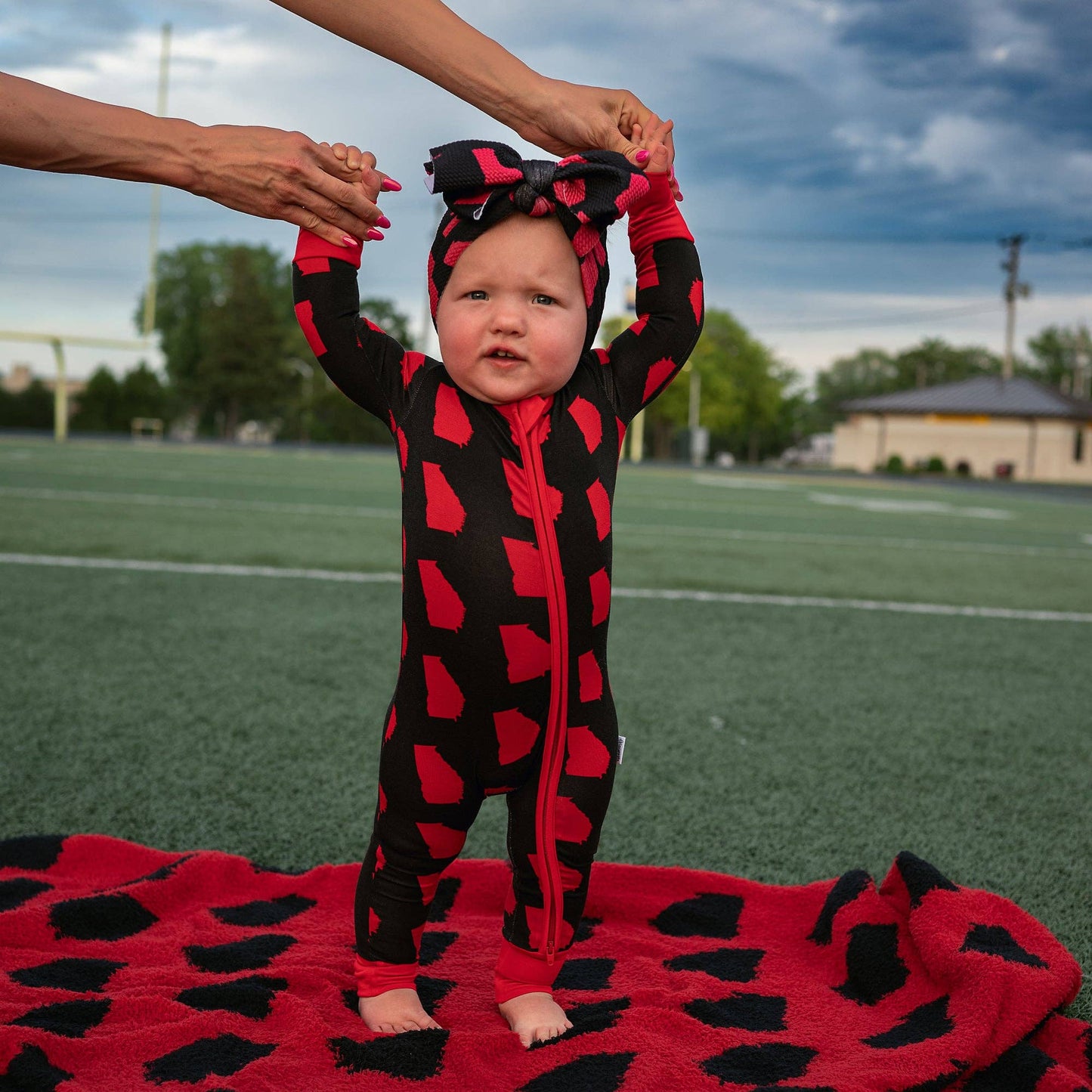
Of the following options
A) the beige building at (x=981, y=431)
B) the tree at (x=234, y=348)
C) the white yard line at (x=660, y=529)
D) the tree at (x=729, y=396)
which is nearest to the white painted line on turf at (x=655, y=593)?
the white yard line at (x=660, y=529)

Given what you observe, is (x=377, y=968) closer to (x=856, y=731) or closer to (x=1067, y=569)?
(x=856, y=731)

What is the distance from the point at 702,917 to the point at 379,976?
→ 1.96 feet

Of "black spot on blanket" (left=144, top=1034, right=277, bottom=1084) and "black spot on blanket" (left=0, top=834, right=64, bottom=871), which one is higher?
"black spot on blanket" (left=0, top=834, right=64, bottom=871)

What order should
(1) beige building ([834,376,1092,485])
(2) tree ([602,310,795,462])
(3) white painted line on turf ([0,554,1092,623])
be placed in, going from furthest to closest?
1. (2) tree ([602,310,795,462])
2. (1) beige building ([834,376,1092,485])
3. (3) white painted line on turf ([0,554,1092,623])

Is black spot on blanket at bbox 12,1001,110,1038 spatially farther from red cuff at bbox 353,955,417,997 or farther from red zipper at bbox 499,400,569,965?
red zipper at bbox 499,400,569,965

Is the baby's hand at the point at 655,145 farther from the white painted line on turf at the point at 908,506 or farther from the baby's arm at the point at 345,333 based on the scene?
the white painted line on turf at the point at 908,506

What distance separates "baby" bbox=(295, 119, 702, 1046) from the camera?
4.68ft

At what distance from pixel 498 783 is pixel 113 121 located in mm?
1076

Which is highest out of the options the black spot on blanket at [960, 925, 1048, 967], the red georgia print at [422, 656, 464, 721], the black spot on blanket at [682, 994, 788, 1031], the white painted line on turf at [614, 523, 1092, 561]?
the red georgia print at [422, 656, 464, 721]

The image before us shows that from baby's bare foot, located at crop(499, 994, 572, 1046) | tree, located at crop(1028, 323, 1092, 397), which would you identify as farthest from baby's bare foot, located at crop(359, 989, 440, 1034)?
tree, located at crop(1028, 323, 1092, 397)

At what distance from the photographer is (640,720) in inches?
120

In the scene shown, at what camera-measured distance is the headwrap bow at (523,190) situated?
55.4 inches

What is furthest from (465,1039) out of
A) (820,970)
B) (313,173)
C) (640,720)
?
(640,720)

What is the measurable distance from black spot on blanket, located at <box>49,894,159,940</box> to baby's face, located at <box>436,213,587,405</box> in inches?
39.9
